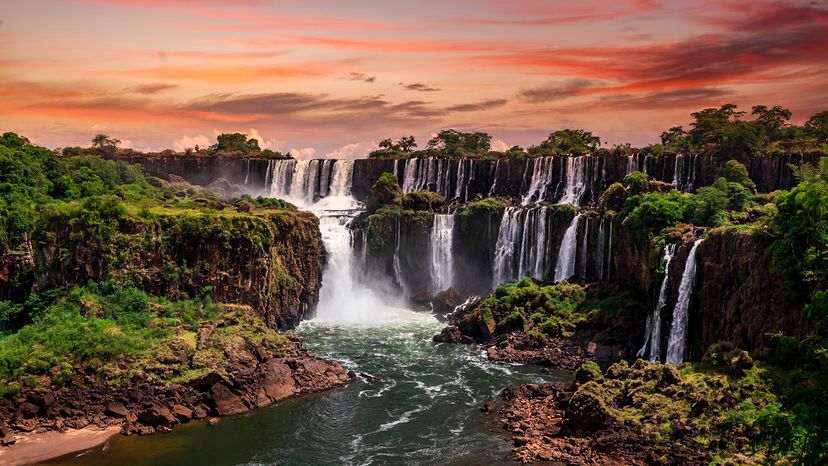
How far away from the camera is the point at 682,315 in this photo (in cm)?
3844

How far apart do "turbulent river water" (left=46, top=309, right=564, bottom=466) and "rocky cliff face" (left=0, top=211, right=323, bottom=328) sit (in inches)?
321

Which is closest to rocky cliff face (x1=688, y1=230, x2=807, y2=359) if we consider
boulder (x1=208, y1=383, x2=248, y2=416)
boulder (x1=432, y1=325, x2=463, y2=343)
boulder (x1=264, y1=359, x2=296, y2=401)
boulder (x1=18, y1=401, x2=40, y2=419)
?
boulder (x1=432, y1=325, x2=463, y2=343)

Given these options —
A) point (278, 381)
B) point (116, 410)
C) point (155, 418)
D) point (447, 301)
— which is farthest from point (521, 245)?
point (116, 410)

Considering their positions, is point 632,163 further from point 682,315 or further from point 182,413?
point 182,413

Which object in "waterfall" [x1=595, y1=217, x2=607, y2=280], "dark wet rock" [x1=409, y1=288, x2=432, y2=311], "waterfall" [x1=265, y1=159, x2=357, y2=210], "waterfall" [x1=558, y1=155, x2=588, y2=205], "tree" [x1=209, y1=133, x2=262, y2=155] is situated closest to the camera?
"waterfall" [x1=595, y1=217, x2=607, y2=280]

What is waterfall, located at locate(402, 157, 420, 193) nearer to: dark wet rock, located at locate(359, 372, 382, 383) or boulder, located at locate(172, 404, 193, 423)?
dark wet rock, located at locate(359, 372, 382, 383)

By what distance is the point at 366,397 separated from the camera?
123ft

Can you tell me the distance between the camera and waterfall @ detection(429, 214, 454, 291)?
63.8m

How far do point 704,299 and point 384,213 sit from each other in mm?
34078

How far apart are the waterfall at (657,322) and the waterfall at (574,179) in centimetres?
2695

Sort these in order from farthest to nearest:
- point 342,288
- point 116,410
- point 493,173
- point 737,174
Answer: point 493,173 < point 342,288 < point 737,174 < point 116,410

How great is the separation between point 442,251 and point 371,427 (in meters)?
31.9

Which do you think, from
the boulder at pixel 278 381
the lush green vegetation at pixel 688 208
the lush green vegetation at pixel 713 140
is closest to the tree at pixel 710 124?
the lush green vegetation at pixel 713 140

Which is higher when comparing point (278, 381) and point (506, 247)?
point (506, 247)
